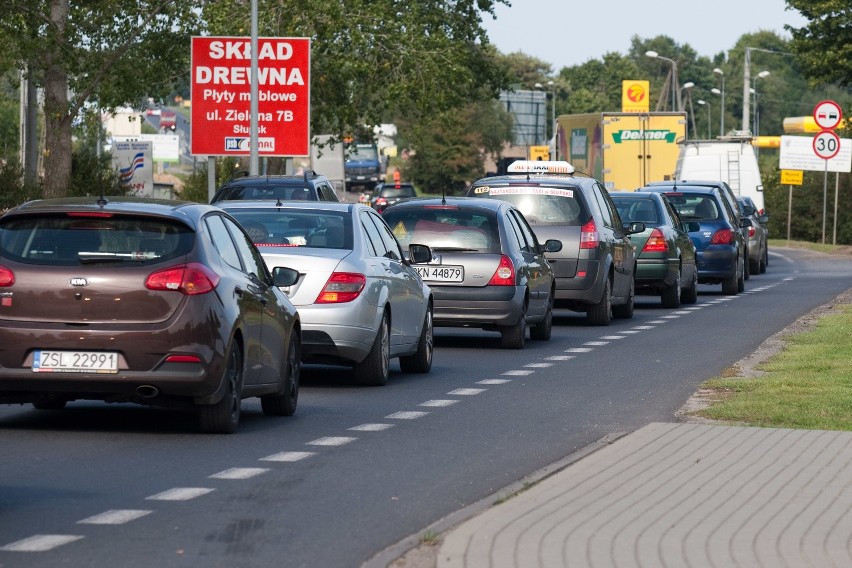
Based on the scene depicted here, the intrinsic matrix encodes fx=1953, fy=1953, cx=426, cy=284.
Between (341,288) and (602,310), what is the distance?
9641mm

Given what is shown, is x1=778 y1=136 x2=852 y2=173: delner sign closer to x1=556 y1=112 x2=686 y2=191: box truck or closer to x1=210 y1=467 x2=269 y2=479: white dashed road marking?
x1=556 y1=112 x2=686 y2=191: box truck

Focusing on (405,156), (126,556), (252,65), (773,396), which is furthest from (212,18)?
(405,156)

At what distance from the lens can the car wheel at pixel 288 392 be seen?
13.2 meters

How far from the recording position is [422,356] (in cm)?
1731

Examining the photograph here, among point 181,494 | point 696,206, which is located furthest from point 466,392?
point 696,206

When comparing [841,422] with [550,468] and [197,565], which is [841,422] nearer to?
[550,468]

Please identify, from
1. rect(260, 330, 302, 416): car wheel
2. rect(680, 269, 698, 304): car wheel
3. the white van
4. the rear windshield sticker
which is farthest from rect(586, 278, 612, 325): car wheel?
the white van

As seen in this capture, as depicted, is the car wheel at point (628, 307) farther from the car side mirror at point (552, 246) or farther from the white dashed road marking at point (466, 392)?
the white dashed road marking at point (466, 392)

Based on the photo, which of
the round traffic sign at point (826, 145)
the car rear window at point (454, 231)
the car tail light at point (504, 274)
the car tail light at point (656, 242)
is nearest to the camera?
the car tail light at point (504, 274)

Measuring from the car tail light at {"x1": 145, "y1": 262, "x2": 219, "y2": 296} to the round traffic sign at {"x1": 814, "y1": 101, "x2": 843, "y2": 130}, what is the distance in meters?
31.9

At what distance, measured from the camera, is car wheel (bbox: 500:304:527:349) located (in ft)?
66.2

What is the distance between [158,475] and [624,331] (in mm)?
14093

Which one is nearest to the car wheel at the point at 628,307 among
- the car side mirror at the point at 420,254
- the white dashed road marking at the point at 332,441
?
the car side mirror at the point at 420,254

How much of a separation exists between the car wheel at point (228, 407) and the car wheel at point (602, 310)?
12451 millimetres
